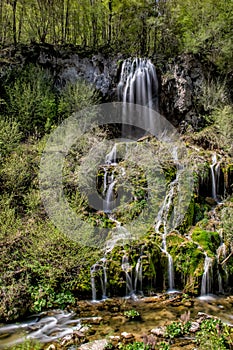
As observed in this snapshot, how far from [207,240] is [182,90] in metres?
10.6

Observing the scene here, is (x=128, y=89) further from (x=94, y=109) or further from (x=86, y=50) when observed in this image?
(x=86, y=50)

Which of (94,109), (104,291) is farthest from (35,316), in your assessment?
(94,109)

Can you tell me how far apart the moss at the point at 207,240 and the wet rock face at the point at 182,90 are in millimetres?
8985

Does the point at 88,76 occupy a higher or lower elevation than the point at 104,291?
higher

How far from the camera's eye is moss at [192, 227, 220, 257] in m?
8.64

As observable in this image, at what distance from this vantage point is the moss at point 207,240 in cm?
864

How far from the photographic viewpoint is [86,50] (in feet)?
59.0

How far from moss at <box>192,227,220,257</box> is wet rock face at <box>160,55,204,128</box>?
8.98m

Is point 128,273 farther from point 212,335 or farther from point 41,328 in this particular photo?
point 212,335

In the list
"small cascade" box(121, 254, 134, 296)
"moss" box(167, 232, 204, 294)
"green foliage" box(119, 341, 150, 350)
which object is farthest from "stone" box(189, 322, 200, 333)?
"small cascade" box(121, 254, 134, 296)

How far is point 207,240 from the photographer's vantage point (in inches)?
349

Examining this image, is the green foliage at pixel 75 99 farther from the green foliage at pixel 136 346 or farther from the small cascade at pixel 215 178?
the green foliage at pixel 136 346

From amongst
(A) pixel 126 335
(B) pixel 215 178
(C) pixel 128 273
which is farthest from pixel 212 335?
(B) pixel 215 178

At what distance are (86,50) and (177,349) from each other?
55.3 ft
